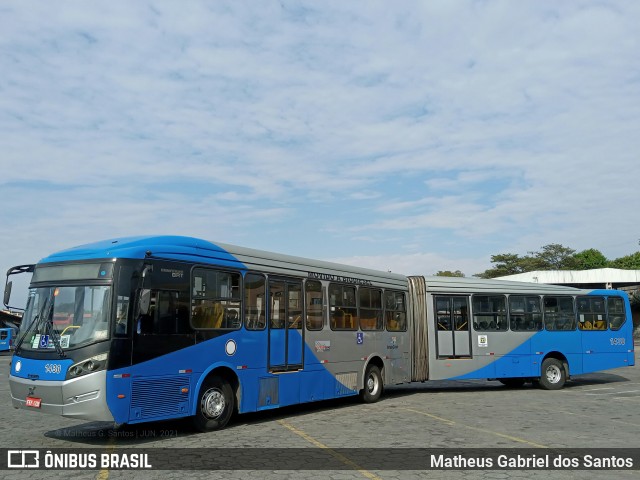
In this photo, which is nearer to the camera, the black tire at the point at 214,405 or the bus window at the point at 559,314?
the black tire at the point at 214,405

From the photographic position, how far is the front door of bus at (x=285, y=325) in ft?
39.2

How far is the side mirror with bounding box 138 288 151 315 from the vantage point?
9.27 metres

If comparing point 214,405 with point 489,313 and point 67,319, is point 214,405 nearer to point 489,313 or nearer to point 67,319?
point 67,319

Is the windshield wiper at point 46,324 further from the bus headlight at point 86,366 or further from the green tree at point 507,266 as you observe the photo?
the green tree at point 507,266

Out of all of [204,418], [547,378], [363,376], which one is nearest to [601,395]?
[547,378]

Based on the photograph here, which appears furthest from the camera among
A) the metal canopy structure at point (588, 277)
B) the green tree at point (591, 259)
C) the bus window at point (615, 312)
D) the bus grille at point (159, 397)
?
the green tree at point (591, 259)

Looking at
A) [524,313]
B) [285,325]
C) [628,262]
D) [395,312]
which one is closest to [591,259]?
[628,262]

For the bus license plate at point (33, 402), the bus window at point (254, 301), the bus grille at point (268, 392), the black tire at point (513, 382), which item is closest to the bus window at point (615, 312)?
the black tire at point (513, 382)

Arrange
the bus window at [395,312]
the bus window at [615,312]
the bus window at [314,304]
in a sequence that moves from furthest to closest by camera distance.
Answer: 1. the bus window at [615,312]
2. the bus window at [395,312]
3. the bus window at [314,304]

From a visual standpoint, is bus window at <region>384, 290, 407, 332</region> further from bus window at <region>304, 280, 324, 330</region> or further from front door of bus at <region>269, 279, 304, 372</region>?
front door of bus at <region>269, 279, 304, 372</region>

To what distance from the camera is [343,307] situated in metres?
14.2

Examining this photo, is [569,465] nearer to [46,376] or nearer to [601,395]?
[46,376]

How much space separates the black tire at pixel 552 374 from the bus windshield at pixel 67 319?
Result: 1375 centimetres

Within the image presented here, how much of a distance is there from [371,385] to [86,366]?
26.9ft
